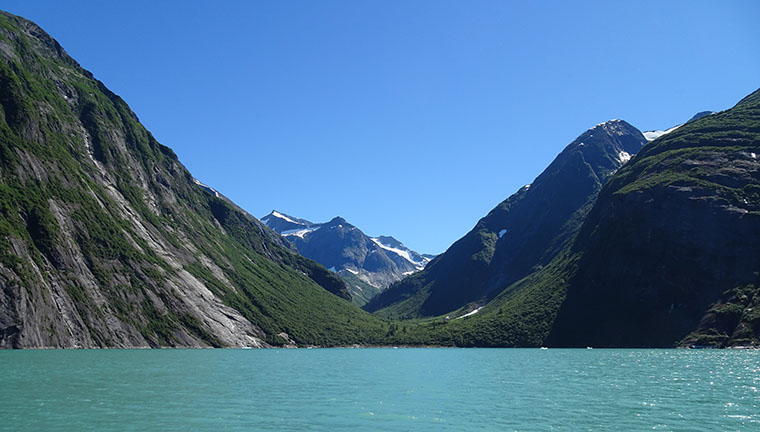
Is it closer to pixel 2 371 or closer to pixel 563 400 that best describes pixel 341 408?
pixel 563 400

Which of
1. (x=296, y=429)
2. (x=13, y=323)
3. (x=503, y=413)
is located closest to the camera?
(x=296, y=429)

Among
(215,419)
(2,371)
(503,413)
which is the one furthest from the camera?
(2,371)

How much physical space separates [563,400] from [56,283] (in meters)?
160

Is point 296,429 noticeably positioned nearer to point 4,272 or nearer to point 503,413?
point 503,413

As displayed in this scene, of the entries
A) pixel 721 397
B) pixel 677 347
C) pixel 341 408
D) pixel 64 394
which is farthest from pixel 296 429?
pixel 677 347

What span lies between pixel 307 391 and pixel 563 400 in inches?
1139

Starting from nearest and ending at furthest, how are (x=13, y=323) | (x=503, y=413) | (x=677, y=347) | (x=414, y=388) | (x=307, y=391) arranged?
(x=503, y=413)
(x=307, y=391)
(x=414, y=388)
(x=13, y=323)
(x=677, y=347)

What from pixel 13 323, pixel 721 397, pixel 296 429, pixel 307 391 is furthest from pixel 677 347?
pixel 13 323

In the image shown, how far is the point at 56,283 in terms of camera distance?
158 m

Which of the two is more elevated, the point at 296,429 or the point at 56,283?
the point at 56,283

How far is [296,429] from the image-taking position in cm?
3703

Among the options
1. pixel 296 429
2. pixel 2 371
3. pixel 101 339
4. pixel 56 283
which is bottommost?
pixel 296 429

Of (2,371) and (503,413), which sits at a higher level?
(2,371)

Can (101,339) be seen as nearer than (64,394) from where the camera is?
No
